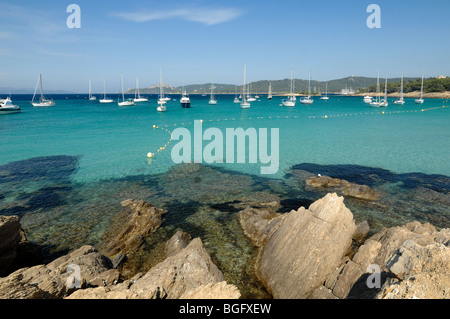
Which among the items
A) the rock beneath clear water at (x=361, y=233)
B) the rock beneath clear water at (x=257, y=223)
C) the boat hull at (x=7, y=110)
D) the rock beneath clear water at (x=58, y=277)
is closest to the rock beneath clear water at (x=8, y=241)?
the rock beneath clear water at (x=58, y=277)

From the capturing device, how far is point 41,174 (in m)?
26.5

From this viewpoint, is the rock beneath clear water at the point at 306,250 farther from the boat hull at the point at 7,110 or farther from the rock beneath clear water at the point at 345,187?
the boat hull at the point at 7,110

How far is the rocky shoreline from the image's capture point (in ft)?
22.7

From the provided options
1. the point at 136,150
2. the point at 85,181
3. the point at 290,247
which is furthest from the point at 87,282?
the point at 136,150

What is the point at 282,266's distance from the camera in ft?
35.9

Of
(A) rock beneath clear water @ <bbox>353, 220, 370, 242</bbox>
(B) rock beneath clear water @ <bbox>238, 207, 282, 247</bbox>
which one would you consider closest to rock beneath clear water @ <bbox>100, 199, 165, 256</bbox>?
(B) rock beneath clear water @ <bbox>238, 207, 282, 247</bbox>

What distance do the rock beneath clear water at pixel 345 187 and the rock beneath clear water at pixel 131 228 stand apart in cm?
1326

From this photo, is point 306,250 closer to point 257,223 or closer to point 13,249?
point 257,223

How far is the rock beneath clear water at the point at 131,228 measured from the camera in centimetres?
1391

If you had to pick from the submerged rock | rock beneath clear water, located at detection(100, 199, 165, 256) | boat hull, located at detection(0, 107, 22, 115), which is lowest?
rock beneath clear water, located at detection(100, 199, 165, 256)

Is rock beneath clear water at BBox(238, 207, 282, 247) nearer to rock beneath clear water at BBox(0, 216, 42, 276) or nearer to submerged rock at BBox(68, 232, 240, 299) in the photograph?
submerged rock at BBox(68, 232, 240, 299)

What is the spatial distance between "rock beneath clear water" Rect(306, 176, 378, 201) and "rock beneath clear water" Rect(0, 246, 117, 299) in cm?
1725
